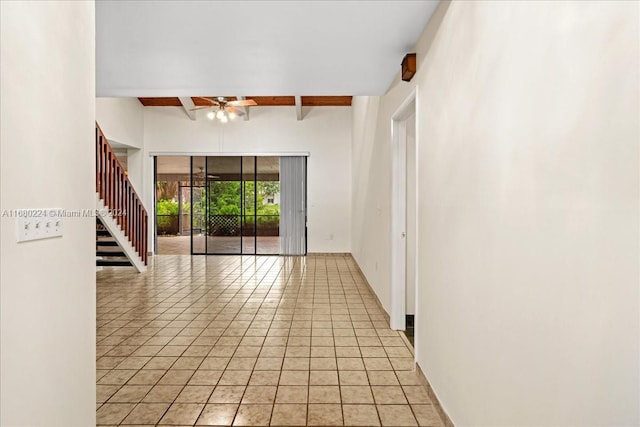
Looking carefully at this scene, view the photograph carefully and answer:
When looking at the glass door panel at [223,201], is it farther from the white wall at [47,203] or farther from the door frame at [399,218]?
the white wall at [47,203]

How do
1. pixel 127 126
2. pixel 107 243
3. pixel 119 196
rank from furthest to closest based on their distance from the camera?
1. pixel 127 126
2. pixel 107 243
3. pixel 119 196

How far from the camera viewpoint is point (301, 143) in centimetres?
948

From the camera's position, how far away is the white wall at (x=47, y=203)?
1.26m

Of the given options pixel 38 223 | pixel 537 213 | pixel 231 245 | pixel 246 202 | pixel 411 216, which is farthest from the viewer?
pixel 231 245

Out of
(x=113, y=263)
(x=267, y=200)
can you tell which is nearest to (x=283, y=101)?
(x=267, y=200)

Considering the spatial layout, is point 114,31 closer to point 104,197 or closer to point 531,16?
point 531,16

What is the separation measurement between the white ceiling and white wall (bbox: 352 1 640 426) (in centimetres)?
64

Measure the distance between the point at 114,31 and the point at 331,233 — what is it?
7128 millimetres

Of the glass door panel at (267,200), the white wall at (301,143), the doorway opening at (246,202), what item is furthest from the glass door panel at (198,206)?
the glass door panel at (267,200)

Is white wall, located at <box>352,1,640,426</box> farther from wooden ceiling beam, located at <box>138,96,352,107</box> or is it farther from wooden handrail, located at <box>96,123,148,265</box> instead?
wooden ceiling beam, located at <box>138,96,352,107</box>

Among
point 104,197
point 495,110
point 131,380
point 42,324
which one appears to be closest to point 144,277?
point 104,197

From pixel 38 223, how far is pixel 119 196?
5.54 metres

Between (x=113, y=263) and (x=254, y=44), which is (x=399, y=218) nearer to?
(x=254, y=44)

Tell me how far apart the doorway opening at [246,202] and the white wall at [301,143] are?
0.89ft
